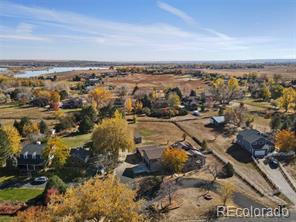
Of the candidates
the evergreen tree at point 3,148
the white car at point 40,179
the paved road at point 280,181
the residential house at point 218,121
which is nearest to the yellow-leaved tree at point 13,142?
the evergreen tree at point 3,148

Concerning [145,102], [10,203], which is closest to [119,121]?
[10,203]

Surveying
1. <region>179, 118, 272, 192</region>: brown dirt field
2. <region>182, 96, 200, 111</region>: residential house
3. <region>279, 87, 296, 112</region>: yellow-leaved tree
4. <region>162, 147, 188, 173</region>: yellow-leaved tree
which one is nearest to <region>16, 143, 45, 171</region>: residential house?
<region>162, 147, 188, 173</region>: yellow-leaved tree

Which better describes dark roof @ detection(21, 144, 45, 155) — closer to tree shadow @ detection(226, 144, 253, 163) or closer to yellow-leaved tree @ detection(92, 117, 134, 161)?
yellow-leaved tree @ detection(92, 117, 134, 161)

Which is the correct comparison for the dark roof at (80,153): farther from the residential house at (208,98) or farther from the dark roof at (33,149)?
the residential house at (208,98)

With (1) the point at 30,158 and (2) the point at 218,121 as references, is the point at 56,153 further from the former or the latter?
(2) the point at 218,121

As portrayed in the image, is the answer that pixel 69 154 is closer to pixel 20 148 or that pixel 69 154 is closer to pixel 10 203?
pixel 20 148
